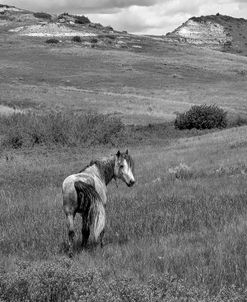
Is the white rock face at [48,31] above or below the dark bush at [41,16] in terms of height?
below

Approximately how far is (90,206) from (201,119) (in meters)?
41.7

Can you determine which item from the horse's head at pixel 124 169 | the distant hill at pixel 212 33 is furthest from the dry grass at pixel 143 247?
the distant hill at pixel 212 33

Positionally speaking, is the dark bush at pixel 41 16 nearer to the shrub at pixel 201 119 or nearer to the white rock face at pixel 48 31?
the white rock face at pixel 48 31

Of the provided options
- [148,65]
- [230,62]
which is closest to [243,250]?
[148,65]

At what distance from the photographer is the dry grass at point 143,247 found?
6.65 meters

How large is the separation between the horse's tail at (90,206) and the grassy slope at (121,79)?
41638 millimetres

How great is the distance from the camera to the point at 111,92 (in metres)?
67.8

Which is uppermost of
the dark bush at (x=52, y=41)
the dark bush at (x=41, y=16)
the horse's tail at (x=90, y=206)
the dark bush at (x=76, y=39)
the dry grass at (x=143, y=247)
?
the dark bush at (x=41, y=16)

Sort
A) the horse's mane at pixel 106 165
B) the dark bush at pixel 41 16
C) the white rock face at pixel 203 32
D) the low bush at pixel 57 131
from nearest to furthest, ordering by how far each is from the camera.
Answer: the horse's mane at pixel 106 165 < the low bush at pixel 57 131 < the dark bush at pixel 41 16 < the white rock face at pixel 203 32

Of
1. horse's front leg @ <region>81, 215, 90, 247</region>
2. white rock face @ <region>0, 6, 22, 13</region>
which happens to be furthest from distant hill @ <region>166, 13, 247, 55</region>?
horse's front leg @ <region>81, 215, 90, 247</region>

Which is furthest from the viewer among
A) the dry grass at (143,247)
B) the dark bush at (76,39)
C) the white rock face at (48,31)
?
the white rock face at (48,31)

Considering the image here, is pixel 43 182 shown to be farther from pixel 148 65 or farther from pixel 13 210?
pixel 148 65

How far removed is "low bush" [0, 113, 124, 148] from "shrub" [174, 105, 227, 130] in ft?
28.9

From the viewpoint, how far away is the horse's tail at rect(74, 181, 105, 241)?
27.7 feet
